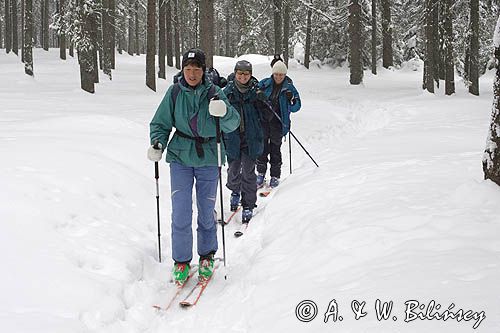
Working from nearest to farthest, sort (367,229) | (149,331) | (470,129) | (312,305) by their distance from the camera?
(312,305) → (149,331) → (367,229) → (470,129)

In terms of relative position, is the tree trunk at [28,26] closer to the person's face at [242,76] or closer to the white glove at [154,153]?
the person's face at [242,76]

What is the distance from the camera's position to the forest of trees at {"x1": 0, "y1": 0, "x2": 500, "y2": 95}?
19.0m

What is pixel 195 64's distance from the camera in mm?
4996

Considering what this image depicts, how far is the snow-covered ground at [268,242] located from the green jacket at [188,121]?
135 cm

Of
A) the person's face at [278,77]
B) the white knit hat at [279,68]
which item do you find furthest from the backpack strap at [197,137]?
the person's face at [278,77]

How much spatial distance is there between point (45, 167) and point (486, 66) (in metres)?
35.6

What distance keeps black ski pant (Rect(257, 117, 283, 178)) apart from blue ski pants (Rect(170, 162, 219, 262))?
362 centimetres

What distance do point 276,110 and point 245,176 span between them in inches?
80.0

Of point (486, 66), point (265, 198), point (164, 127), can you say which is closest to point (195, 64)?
point (164, 127)

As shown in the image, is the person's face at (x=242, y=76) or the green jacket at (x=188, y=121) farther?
Result: the person's face at (x=242, y=76)

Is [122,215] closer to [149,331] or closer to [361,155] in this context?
[149,331]

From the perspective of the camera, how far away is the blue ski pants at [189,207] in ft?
17.3

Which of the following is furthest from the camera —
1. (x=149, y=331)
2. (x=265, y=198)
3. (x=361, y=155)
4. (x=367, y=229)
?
(x=361, y=155)

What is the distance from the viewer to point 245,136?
7.25 metres
